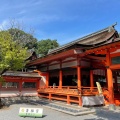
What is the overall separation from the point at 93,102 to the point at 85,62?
389 centimetres

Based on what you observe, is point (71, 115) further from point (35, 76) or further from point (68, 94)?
point (35, 76)

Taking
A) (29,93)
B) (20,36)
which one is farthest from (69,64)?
(20,36)

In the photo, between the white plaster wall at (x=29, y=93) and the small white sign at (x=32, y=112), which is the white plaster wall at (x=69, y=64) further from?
the small white sign at (x=32, y=112)

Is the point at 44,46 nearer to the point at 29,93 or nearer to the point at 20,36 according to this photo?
the point at 20,36

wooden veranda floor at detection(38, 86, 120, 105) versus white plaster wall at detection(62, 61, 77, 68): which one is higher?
white plaster wall at detection(62, 61, 77, 68)

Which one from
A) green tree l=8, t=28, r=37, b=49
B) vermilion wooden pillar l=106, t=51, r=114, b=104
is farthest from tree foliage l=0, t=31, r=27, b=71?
vermilion wooden pillar l=106, t=51, r=114, b=104

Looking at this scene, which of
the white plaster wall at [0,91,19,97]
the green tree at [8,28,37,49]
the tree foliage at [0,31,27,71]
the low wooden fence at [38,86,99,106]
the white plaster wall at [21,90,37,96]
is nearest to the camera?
the tree foliage at [0,31,27,71]

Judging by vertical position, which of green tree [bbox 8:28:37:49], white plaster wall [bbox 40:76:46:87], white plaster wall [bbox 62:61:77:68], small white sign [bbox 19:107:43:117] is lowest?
small white sign [bbox 19:107:43:117]

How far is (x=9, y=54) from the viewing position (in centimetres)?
1225

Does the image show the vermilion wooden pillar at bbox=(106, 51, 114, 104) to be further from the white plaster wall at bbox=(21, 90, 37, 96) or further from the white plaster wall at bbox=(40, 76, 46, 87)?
the white plaster wall at bbox=(21, 90, 37, 96)

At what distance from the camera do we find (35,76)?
19.7m

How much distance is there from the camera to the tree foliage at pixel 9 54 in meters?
12.5

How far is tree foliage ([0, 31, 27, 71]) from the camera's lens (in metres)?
12.5

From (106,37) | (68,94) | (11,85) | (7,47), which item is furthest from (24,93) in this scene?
(106,37)
